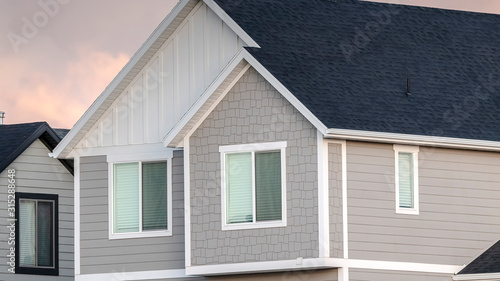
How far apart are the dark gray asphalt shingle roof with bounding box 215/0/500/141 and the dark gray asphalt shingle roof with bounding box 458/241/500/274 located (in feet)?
8.58

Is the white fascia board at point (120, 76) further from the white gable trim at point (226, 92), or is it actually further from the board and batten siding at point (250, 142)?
the board and batten siding at point (250, 142)

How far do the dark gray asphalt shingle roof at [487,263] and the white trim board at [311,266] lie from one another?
0.30m

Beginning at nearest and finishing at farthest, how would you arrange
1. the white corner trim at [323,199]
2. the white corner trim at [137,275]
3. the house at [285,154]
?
the white corner trim at [323,199]
the house at [285,154]
the white corner trim at [137,275]

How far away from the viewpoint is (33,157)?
128ft

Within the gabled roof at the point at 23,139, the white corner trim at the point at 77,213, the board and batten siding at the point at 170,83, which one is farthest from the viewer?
the gabled roof at the point at 23,139

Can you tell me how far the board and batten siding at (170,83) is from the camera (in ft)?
114

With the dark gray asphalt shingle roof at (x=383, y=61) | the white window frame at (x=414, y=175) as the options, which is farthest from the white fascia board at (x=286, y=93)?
the white window frame at (x=414, y=175)

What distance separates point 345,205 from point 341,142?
1407 mm

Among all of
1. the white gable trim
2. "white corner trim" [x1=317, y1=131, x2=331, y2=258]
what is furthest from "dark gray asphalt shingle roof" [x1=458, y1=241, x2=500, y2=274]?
Answer: the white gable trim

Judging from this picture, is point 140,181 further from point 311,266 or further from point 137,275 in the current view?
point 311,266

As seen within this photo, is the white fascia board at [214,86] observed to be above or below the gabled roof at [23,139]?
above

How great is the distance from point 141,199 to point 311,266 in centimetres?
510

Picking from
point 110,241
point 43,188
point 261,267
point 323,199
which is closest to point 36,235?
point 43,188

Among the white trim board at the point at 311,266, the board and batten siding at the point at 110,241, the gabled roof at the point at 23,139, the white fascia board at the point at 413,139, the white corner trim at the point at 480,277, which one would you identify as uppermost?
the gabled roof at the point at 23,139
